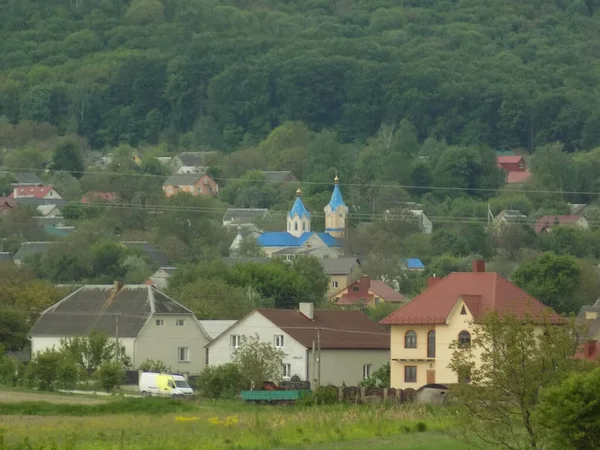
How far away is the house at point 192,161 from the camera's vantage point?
604ft

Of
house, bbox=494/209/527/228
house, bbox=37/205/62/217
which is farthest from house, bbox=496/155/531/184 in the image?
house, bbox=37/205/62/217

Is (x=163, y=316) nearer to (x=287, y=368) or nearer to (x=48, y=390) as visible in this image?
(x=287, y=368)

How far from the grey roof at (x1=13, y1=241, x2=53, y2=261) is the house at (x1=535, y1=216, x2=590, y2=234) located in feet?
117

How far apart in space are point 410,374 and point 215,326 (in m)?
14.1

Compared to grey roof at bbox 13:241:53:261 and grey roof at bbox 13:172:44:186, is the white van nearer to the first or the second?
grey roof at bbox 13:241:53:261

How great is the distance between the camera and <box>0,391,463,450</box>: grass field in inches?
1452

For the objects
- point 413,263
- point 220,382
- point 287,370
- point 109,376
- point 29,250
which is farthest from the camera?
point 413,263

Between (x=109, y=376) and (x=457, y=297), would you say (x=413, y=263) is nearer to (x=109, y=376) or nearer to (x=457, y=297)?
(x=457, y=297)

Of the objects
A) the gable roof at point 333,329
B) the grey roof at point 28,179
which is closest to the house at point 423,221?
the grey roof at point 28,179

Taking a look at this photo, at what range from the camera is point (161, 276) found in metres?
102

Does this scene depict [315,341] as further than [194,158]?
No

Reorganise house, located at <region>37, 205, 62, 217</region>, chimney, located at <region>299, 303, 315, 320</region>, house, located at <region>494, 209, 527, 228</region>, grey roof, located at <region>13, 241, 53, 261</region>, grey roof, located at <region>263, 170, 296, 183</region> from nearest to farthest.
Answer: chimney, located at <region>299, 303, 315, 320</region> < grey roof, located at <region>13, 241, 53, 261</region> < house, located at <region>494, 209, 527, 228</region> < house, located at <region>37, 205, 62, 217</region> < grey roof, located at <region>263, 170, 296, 183</region>

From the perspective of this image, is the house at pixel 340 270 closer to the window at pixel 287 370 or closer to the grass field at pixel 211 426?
the window at pixel 287 370

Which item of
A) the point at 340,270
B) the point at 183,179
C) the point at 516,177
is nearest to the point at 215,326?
the point at 340,270
